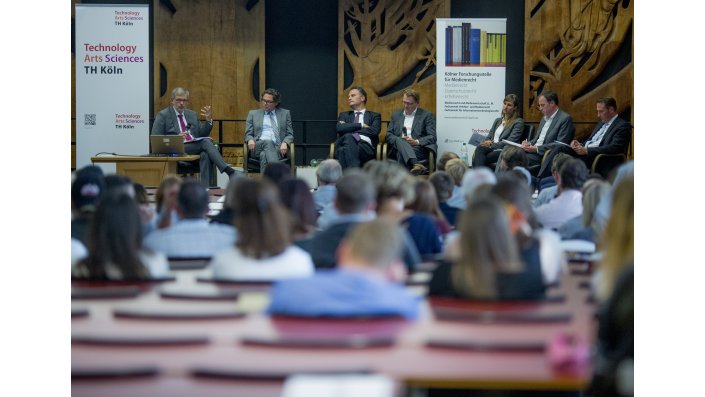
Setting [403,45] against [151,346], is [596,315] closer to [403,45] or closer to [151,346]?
[151,346]

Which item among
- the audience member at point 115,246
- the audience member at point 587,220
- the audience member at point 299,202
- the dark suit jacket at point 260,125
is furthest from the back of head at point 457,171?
the dark suit jacket at point 260,125

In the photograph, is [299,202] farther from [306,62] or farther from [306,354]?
[306,62]

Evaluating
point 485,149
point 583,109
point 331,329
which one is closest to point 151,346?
point 331,329

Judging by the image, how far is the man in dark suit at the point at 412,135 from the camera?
430 inches

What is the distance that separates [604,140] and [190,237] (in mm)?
6162

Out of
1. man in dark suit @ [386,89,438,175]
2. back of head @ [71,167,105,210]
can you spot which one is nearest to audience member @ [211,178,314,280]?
back of head @ [71,167,105,210]

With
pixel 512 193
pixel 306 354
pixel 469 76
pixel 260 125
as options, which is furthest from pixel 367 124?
pixel 306 354

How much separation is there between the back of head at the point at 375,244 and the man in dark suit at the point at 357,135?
7.72 m

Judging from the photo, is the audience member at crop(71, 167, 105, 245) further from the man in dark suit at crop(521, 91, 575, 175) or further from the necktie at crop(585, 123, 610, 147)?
the necktie at crop(585, 123, 610, 147)

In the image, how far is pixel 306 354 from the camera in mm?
2713

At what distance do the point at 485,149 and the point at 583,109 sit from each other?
157 centimetres

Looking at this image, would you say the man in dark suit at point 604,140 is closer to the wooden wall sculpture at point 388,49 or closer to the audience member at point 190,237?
the wooden wall sculpture at point 388,49

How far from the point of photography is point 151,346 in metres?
2.81

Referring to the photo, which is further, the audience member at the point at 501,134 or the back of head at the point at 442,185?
the audience member at the point at 501,134
